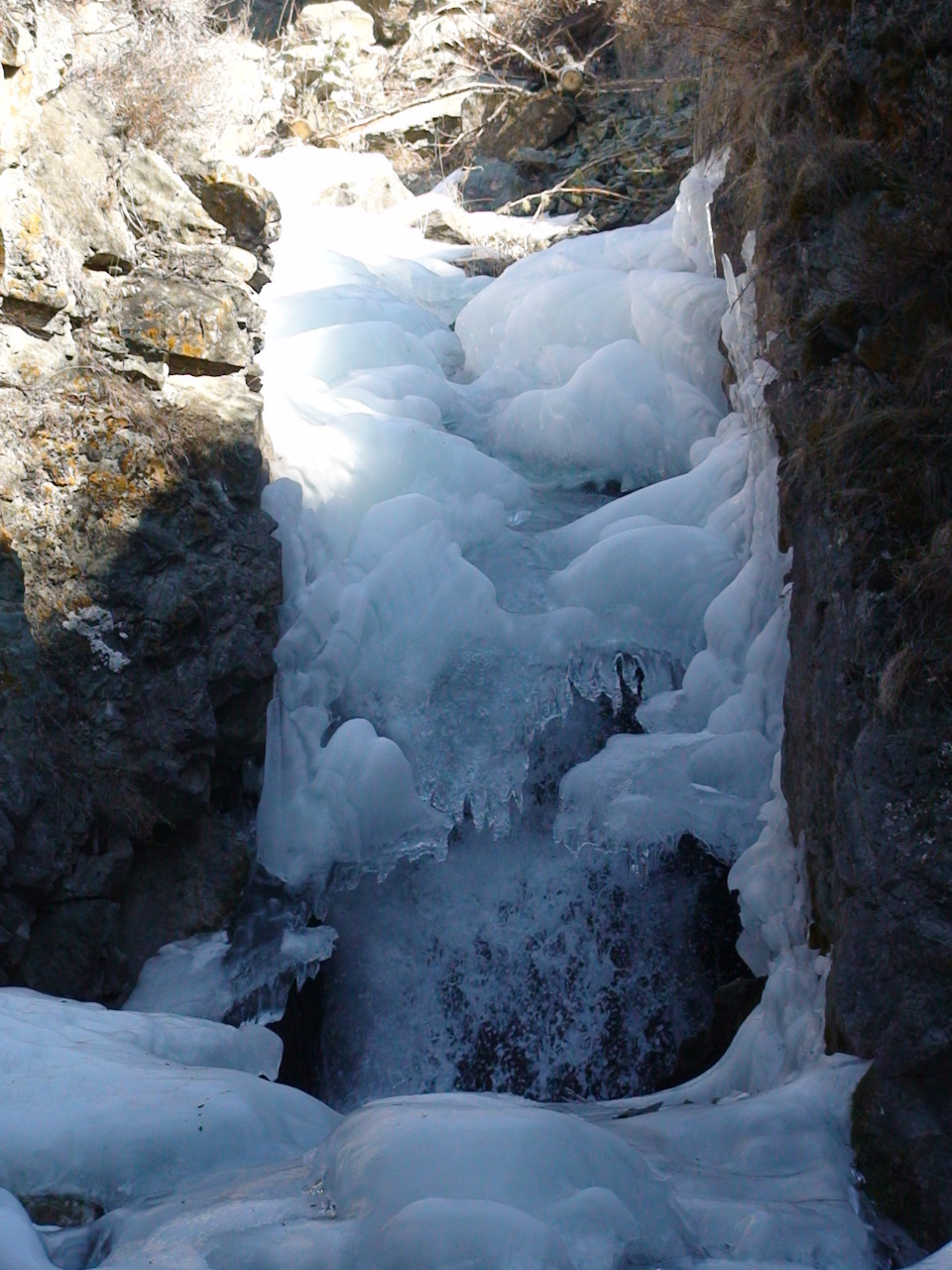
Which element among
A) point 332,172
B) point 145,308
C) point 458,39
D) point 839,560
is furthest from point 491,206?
point 839,560

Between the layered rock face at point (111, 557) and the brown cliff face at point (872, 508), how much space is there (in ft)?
6.66

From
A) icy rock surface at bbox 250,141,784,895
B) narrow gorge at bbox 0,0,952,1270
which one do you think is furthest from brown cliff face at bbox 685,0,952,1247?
icy rock surface at bbox 250,141,784,895

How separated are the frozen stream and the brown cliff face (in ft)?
0.65

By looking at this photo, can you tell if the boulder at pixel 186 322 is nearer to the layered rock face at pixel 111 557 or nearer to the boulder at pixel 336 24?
the layered rock face at pixel 111 557

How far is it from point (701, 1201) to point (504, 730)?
230 centimetres

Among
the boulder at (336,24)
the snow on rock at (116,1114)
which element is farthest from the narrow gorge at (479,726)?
the boulder at (336,24)

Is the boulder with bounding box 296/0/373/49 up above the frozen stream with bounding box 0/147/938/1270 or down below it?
above

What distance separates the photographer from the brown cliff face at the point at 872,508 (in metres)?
2.68

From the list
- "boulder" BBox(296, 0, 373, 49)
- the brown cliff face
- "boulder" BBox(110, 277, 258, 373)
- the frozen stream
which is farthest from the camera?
"boulder" BBox(296, 0, 373, 49)

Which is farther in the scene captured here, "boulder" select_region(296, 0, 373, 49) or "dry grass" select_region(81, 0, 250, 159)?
"boulder" select_region(296, 0, 373, 49)

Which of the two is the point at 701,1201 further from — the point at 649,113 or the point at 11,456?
the point at 649,113

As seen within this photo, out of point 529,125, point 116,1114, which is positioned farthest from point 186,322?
point 529,125

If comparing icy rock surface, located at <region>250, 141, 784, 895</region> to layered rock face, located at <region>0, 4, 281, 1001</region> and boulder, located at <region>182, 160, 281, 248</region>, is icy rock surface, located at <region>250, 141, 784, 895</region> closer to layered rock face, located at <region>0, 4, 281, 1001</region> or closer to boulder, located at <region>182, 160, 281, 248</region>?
layered rock face, located at <region>0, 4, 281, 1001</region>

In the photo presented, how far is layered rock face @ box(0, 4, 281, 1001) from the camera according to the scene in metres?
3.93
